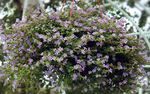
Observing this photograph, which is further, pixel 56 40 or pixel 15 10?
pixel 15 10

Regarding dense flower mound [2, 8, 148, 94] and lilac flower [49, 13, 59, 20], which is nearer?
Result: dense flower mound [2, 8, 148, 94]

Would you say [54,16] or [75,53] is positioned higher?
[54,16]

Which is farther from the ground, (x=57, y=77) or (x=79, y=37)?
(x=79, y=37)

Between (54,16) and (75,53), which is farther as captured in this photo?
(54,16)

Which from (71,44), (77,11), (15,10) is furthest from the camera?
(15,10)

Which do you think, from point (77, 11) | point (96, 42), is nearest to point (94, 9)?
point (77, 11)

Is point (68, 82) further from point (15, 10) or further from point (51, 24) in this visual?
point (15, 10)

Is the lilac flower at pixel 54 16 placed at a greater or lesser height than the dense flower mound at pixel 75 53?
greater

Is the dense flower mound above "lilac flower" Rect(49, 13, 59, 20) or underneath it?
underneath
